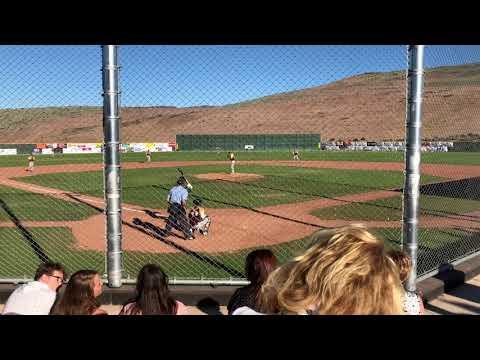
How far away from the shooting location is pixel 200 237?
9.56m

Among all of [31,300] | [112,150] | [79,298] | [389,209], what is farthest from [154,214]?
[79,298]

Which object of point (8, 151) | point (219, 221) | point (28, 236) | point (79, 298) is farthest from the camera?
point (8, 151)

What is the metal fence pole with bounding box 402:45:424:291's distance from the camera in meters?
4.91

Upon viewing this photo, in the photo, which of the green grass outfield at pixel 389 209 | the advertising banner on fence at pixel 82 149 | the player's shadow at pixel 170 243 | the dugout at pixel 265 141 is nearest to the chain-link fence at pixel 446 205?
the green grass outfield at pixel 389 209

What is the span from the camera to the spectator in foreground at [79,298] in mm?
3350

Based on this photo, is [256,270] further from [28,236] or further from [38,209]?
[38,209]

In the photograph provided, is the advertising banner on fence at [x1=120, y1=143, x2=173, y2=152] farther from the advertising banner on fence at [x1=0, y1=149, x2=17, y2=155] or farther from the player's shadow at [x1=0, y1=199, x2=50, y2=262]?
the player's shadow at [x1=0, y1=199, x2=50, y2=262]

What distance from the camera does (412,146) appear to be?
499cm

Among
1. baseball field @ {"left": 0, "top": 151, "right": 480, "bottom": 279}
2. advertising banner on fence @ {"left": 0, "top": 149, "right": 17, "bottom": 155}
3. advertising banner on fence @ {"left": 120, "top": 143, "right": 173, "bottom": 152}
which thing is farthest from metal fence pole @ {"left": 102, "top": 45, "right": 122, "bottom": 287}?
advertising banner on fence @ {"left": 0, "top": 149, "right": 17, "bottom": 155}

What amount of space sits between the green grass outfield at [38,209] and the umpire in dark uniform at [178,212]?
3730 millimetres

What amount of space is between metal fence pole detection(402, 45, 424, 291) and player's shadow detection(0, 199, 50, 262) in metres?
5.82

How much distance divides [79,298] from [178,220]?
21.1 feet
